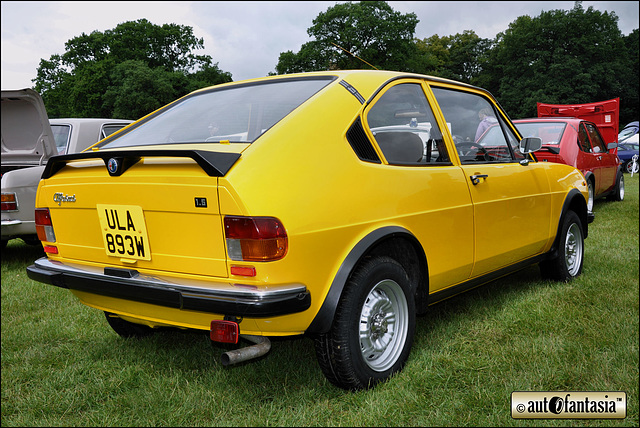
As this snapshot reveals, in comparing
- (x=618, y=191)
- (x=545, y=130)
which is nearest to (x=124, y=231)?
(x=545, y=130)

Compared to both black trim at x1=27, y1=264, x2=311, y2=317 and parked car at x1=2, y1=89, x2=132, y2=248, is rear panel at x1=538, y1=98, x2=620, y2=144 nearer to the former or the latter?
parked car at x1=2, y1=89, x2=132, y2=248

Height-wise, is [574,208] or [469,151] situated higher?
[469,151]

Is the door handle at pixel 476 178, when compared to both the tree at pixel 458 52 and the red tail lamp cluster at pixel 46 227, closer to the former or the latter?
the red tail lamp cluster at pixel 46 227

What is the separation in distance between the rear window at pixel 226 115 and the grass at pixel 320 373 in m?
1.22

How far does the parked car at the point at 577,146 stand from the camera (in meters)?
8.09

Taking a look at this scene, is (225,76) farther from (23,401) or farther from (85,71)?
(23,401)

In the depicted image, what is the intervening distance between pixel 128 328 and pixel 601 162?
867 cm

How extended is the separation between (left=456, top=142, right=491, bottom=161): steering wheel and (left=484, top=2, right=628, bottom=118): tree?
45.0m

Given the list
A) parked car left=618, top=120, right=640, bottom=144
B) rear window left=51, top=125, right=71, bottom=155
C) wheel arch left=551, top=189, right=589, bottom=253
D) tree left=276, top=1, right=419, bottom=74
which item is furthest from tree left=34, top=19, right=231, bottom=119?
wheel arch left=551, top=189, right=589, bottom=253

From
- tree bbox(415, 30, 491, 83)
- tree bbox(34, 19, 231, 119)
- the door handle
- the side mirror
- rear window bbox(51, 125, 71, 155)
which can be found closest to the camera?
the door handle

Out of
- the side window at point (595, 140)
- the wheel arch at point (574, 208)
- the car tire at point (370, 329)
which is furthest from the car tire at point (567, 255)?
the side window at point (595, 140)

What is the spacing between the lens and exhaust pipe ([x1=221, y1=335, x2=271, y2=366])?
2.42 m

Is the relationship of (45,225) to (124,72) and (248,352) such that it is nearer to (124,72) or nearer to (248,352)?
(248,352)

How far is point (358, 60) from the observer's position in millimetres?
46688
